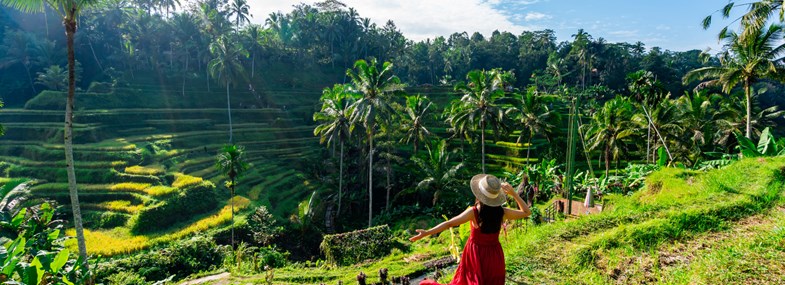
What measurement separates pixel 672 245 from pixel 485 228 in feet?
14.0

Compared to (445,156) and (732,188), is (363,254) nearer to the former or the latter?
(445,156)

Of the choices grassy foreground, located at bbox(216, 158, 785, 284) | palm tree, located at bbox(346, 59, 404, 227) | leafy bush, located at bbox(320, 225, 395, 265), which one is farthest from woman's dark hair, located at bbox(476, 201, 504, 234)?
palm tree, located at bbox(346, 59, 404, 227)

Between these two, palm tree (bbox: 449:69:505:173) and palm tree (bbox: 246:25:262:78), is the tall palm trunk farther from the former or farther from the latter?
palm tree (bbox: 246:25:262:78)

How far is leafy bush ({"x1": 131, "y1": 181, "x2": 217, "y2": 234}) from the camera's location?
62.9 ft

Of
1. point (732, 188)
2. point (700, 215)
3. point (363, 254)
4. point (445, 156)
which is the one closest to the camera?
point (700, 215)

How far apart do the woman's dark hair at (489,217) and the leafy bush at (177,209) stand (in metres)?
20.2

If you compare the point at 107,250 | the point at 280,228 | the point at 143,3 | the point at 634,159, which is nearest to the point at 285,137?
the point at 280,228

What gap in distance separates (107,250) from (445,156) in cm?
1700

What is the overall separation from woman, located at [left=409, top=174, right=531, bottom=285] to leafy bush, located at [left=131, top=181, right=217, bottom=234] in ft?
65.1

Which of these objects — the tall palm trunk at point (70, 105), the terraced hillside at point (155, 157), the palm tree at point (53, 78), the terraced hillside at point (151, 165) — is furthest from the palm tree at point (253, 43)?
the tall palm trunk at point (70, 105)

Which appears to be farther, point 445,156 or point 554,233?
point 445,156

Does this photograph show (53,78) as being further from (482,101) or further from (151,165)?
(482,101)

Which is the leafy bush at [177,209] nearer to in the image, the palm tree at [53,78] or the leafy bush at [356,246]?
the leafy bush at [356,246]

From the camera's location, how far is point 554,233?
23.4ft
